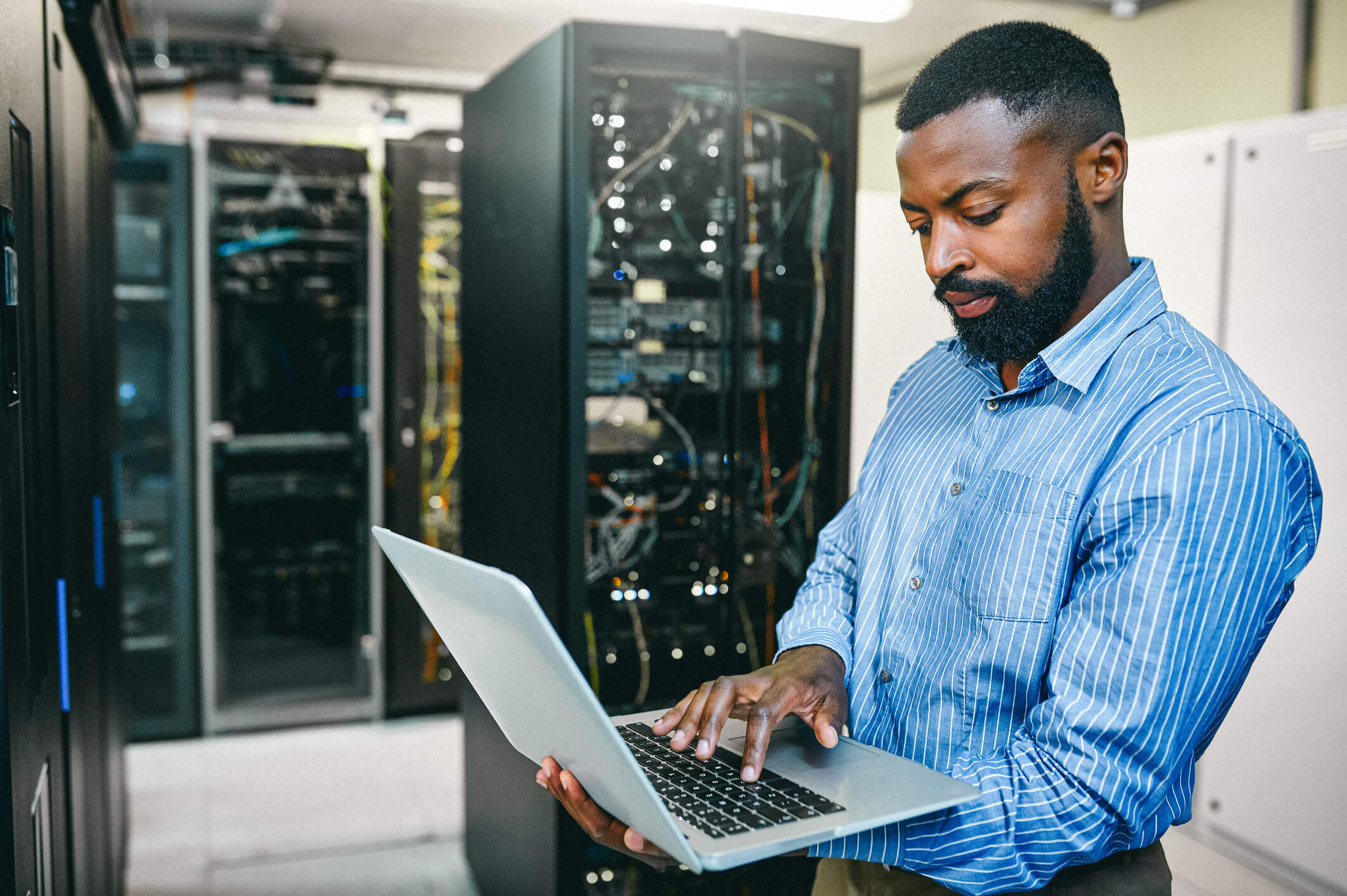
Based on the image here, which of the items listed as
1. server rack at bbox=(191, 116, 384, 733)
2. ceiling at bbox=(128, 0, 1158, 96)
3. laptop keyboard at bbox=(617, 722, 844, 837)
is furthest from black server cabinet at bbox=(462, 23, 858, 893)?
server rack at bbox=(191, 116, 384, 733)

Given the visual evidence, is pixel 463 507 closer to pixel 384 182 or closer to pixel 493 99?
pixel 493 99

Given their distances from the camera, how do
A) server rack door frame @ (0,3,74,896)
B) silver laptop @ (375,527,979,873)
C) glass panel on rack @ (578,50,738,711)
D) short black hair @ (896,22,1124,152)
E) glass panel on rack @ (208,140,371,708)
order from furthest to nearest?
glass panel on rack @ (208,140,371,708)
glass panel on rack @ (578,50,738,711)
server rack door frame @ (0,3,74,896)
short black hair @ (896,22,1124,152)
silver laptop @ (375,527,979,873)

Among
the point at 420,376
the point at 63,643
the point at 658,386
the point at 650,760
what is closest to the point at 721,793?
the point at 650,760

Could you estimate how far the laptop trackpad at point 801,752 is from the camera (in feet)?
3.47

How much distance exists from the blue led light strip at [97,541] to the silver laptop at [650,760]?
165 centimetres

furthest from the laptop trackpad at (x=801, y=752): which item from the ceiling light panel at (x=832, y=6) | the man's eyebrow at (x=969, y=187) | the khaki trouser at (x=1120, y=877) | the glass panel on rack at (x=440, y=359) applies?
the glass panel on rack at (x=440, y=359)

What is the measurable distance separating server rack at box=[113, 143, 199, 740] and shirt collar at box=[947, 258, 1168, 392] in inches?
142

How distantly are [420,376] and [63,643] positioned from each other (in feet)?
7.93

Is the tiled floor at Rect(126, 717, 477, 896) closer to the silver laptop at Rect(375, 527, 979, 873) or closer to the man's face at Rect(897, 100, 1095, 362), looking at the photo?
the silver laptop at Rect(375, 527, 979, 873)

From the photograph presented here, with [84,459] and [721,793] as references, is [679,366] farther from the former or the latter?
[721,793]

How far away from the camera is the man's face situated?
1046mm

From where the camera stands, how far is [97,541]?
255cm

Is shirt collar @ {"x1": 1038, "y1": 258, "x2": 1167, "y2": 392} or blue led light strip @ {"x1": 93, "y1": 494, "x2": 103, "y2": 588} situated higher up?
shirt collar @ {"x1": 1038, "y1": 258, "x2": 1167, "y2": 392}

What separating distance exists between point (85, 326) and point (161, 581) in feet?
6.78
